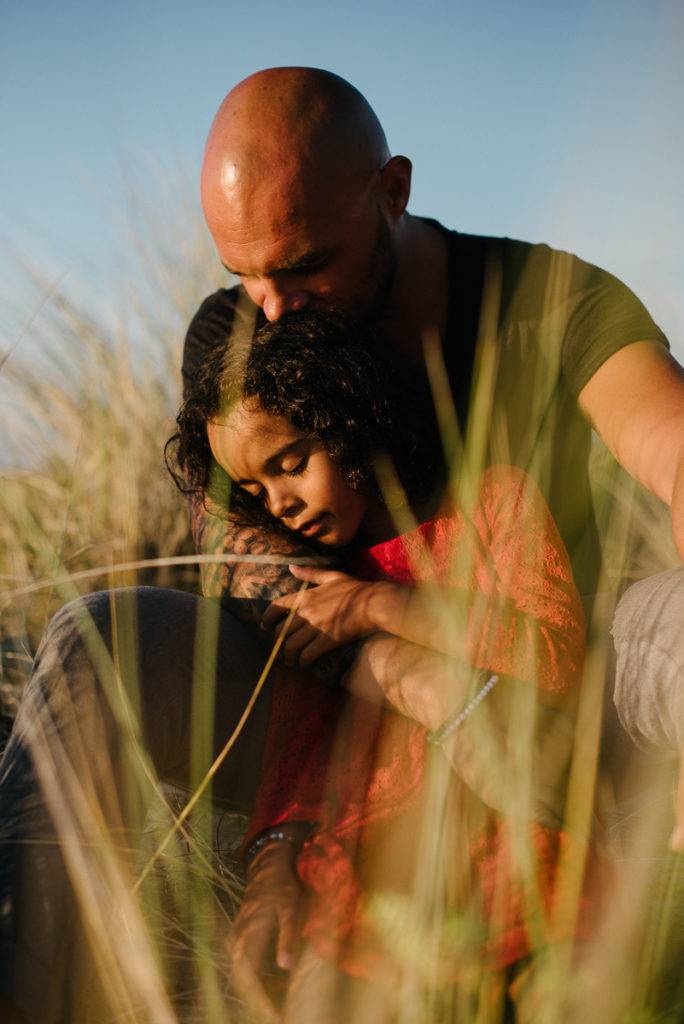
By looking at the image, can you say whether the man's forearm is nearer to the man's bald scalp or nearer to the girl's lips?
the girl's lips

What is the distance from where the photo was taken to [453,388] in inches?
73.0

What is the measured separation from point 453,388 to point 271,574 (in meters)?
0.53

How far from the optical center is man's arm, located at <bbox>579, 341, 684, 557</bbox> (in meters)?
1.47

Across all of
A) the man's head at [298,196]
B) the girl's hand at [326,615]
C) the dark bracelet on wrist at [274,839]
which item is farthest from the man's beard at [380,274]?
the dark bracelet on wrist at [274,839]

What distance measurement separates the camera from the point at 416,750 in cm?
141

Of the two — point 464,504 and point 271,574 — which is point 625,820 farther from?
point 271,574

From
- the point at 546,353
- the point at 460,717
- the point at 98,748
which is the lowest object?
the point at 98,748

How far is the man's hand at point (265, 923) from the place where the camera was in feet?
4.07

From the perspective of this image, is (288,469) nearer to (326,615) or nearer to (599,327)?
(326,615)

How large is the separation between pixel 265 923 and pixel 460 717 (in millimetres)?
396

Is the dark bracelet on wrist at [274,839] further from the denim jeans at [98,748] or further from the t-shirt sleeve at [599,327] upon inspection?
the t-shirt sleeve at [599,327]

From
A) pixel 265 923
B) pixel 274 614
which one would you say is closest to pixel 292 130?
pixel 274 614

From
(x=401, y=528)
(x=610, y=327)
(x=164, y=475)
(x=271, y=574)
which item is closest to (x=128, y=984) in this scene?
(x=271, y=574)

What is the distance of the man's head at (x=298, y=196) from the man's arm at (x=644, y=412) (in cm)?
55
